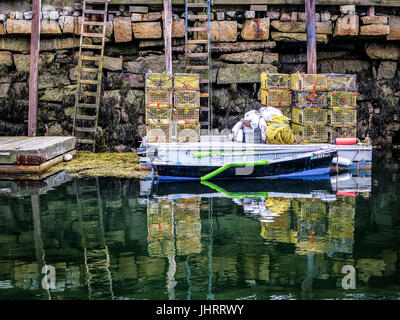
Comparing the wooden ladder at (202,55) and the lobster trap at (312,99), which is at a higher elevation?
the wooden ladder at (202,55)

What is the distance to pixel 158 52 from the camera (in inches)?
686

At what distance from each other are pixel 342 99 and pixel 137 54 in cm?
581

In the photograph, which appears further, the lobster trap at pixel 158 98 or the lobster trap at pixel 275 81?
the lobster trap at pixel 275 81

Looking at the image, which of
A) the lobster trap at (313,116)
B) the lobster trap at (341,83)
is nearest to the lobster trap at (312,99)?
the lobster trap at (313,116)

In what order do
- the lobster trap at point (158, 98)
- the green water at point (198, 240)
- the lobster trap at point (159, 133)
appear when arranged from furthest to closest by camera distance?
the lobster trap at point (159, 133), the lobster trap at point (158, 98), the green water at point (198, 240)

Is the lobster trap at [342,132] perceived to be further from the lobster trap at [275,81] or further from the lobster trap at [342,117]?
the lobster trap at [275,81]

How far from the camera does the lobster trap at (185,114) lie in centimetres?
1473

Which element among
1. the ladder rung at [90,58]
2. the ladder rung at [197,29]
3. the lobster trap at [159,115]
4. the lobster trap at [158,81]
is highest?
the ladder rung at [197,29]

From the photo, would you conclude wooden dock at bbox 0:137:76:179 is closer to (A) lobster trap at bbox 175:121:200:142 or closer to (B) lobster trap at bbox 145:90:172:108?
(B) lobster trap at bbox 145:90:172:108

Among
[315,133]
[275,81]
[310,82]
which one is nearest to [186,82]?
[275,81]

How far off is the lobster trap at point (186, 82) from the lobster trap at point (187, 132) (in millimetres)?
792

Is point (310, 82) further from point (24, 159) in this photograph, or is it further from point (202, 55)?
point (24, 159)
